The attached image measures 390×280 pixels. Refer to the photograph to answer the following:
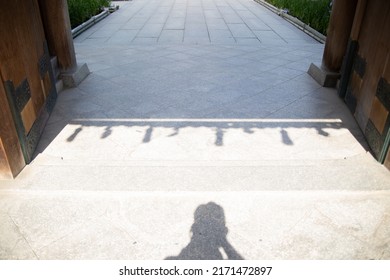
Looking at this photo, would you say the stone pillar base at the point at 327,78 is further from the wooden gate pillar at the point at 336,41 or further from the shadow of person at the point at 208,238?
the shadow of person at the point at 208,238

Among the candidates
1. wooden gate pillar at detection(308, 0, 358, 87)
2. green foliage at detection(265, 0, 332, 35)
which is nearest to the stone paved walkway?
wooden gate pillar at detection(308, 0, 358, 87)

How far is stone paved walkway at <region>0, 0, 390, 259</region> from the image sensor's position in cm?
278

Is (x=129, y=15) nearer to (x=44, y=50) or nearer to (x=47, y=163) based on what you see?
(x=44, y=50)

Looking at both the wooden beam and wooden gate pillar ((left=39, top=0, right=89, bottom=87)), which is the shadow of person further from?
wooden gate pillar ((left=39, top=0, right=89, bottom=87))

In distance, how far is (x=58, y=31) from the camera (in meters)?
5.88

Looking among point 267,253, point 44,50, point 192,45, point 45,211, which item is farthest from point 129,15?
point 267,253

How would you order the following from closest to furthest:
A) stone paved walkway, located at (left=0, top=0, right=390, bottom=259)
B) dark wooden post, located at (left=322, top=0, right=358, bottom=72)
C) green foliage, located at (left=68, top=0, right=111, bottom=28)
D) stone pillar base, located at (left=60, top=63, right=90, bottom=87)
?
stone paved walkway, located at (left=0, top=0, right=390, bottom=259) < dark wooden post, located at (left=322, top=0, right=358, bottom=72) < stone pillar base, located at (left=60, top=63, right=90, bottom=87) < green foliage, located at (left=68, top=0, right=111, bottom=28)

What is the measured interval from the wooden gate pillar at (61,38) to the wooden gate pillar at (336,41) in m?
4.92

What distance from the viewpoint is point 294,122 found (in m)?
4.85

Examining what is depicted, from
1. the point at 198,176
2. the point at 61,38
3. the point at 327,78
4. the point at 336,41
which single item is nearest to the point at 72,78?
the point at 61,38

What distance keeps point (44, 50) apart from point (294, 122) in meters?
4.11

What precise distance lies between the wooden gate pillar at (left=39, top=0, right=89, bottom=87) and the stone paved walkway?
309 millimetres

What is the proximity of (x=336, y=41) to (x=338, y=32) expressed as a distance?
165 mm

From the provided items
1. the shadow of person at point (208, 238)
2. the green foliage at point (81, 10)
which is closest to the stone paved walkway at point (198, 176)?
the shadow of person at point (208, 238)
